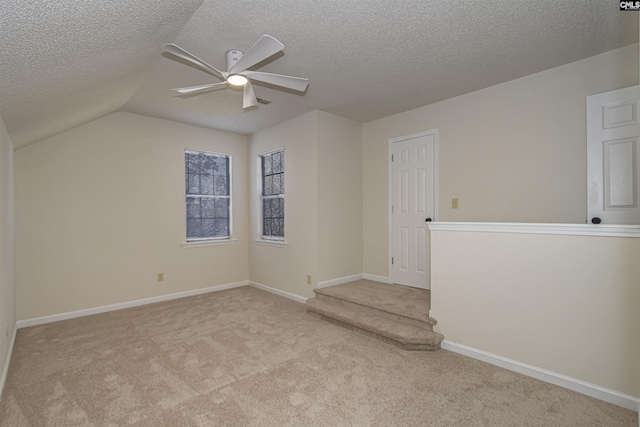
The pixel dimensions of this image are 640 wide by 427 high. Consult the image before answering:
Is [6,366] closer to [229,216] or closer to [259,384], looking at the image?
[259,384]

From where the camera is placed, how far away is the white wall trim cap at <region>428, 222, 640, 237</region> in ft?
6.62

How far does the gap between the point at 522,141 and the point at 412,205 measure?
4.80 feet

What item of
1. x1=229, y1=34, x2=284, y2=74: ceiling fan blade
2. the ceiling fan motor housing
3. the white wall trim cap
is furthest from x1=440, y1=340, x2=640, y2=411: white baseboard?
the ceiling fan motor housing

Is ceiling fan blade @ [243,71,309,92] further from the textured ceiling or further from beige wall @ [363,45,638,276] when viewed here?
beige wall @ [363,45,638,276]

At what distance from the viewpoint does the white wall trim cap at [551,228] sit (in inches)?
79.4

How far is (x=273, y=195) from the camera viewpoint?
5098 millimetres

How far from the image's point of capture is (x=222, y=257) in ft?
16.9

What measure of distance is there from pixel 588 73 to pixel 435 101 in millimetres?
1470

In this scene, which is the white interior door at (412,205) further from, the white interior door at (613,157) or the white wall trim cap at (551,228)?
the white interior door at (613,157)

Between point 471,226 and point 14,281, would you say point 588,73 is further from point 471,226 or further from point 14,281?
point 14,281

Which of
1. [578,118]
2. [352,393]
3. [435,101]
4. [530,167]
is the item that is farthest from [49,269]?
[578,118]

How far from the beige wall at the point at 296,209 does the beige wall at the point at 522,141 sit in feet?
4.52

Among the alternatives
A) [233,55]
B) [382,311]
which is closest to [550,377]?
[382,311]

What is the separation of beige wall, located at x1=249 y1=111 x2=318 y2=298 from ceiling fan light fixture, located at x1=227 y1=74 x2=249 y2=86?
1666 millimetres
